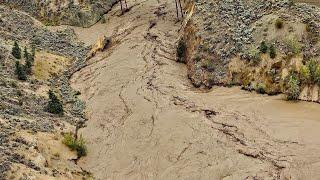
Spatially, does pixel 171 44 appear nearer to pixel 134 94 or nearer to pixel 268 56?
pixel 134 94

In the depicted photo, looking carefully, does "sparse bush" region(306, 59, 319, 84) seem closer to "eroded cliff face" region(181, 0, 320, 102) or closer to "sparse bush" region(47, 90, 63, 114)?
"eroded cliff face" region(181, 0, 320, 102)

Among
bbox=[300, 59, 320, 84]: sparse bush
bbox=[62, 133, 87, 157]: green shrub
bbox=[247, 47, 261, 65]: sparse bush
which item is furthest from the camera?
bbox=[247, 47, 261, 65]: sparse bush

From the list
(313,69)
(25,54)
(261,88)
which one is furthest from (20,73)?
(313,69)

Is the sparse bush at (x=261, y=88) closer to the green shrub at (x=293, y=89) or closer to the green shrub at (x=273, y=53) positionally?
the green shrub at (x=293, y=89)

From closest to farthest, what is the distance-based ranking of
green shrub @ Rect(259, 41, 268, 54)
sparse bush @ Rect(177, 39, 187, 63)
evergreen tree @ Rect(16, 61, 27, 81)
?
1. green shrub @ Rect(259, 41, 268, 54)
2. evergreen tree @ Rect(16, 61, 27, 81)
3. sparse bush @ Rect(177, 39, 187, 63)

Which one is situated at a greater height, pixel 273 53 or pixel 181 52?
pixel 273 53

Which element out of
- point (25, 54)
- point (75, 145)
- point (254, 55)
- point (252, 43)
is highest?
point (252, 43)

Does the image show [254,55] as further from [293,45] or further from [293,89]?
[293,89]

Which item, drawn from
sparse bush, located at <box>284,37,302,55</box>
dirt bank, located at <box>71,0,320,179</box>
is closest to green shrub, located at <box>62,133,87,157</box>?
dirt bank, located at <box>71,0,320,179</box>
